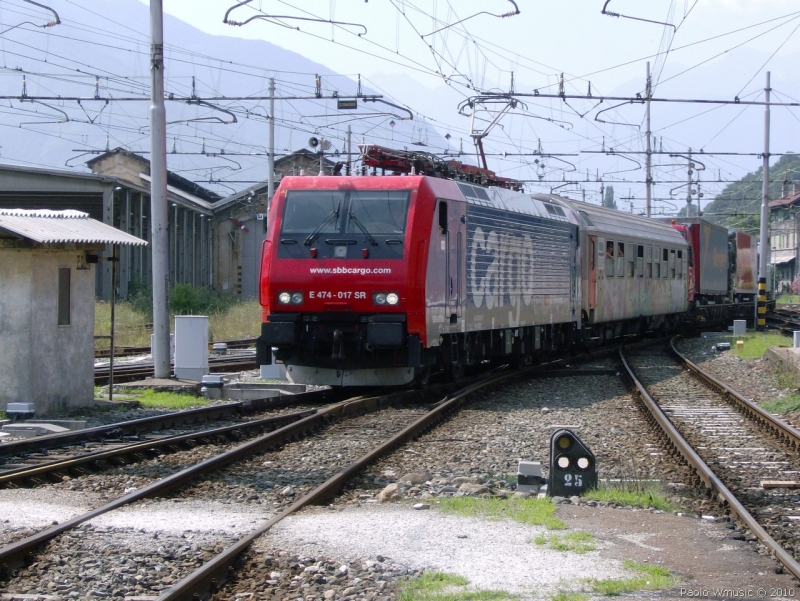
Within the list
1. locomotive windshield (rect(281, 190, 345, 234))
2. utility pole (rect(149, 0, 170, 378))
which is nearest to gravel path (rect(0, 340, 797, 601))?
locomotive windshield (rect(281, 190, 345, 234))

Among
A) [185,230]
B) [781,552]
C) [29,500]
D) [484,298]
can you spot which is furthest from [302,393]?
[185,230]

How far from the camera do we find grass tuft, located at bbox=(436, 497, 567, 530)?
6.96 meters

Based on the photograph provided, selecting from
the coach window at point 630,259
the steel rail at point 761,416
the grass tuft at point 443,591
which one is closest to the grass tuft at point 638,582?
the grass tuft at point 443,591

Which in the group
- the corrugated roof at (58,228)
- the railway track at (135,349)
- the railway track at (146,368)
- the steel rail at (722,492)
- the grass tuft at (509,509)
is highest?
the corrugated roof at (58,228)

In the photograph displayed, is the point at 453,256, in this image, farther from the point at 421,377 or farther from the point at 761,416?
the point at 761,416

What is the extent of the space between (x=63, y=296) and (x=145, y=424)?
2786mm

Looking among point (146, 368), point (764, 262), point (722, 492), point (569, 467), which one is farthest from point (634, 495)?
point (764, 262)

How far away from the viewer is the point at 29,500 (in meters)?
7.44

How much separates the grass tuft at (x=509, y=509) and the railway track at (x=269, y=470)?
954 millimetres

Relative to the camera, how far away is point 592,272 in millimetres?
22812

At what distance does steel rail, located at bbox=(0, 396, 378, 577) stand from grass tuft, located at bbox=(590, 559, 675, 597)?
3.00 m

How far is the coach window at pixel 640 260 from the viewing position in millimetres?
26727

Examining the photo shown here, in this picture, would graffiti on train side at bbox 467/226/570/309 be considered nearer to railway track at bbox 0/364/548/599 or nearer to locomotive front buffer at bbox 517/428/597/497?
railway track at bbox 0/364/548/599

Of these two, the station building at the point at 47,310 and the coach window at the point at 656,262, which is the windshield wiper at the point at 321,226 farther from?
the coach window at the point at 656,262
